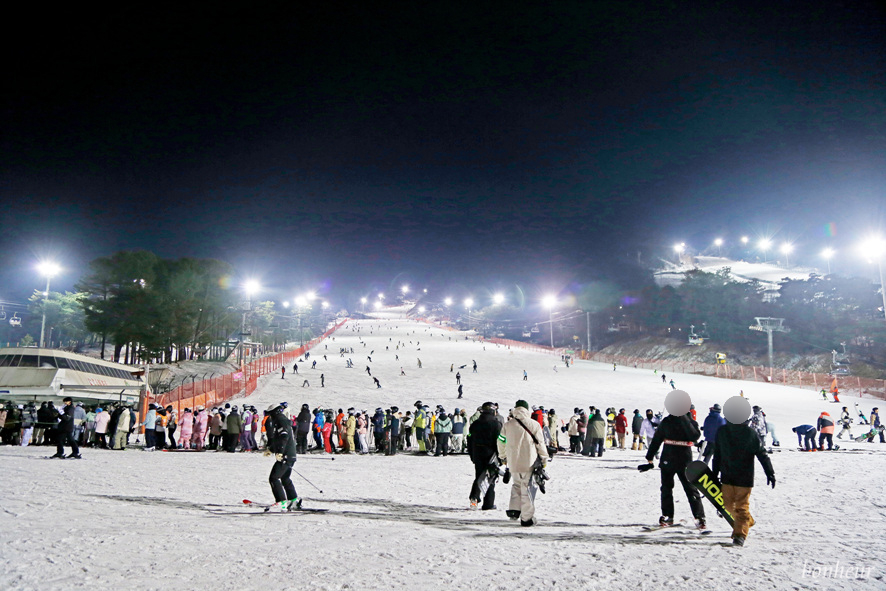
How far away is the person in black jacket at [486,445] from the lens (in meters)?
7.18

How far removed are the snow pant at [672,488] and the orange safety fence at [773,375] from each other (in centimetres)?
3423

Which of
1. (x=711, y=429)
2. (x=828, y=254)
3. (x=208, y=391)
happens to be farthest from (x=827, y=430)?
(x=828, y=254)


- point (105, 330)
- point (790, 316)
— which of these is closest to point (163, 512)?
point (105, 330)

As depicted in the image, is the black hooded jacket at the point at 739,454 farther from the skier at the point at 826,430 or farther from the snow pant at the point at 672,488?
the skier at the point at 826,430

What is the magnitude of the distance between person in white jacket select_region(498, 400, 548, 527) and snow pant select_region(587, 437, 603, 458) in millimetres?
9133

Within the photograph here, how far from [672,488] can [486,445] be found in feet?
7.71

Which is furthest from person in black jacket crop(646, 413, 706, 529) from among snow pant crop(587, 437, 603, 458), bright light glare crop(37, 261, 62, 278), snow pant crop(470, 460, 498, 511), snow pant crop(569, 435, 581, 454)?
bright light glare crop(37, 261, 62, 278)

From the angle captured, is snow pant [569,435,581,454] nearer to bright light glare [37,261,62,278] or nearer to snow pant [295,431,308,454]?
snow pant [295,431,308,454]

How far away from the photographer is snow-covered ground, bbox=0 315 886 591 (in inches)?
176

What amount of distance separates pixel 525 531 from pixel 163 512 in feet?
15.4

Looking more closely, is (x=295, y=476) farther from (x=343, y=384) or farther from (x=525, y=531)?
(x=343, y=384)

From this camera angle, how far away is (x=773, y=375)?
39438 mm

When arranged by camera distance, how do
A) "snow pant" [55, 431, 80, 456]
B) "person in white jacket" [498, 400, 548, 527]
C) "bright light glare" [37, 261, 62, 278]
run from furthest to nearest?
"bright light glare" [37, 261, 62, 278], "snow pant" [55, 431, 80, 456], "person in white jacket" [498, 400, 548, 527]

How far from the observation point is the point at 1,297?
122 m
